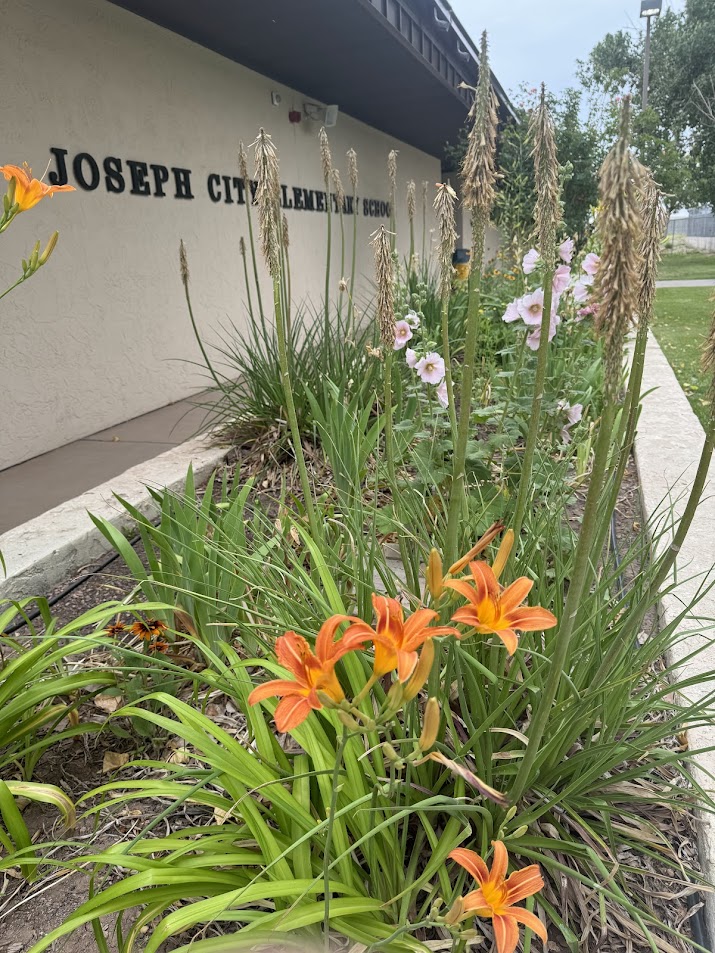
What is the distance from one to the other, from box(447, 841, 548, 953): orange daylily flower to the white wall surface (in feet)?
12.2

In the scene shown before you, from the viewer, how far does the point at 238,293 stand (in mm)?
6332

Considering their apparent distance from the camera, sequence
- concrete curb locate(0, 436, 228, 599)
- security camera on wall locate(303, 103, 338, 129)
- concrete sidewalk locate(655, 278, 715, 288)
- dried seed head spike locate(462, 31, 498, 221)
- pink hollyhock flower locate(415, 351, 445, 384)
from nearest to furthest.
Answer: dried seed head spike locate(462, 31, 498, 221)
concrete curb locate(0, 436, 228, 599)
pink hollyhock flower locate(415, 351, 445, 384)
security camera on wall locate(303, 103, 338, 129)
concrete sidewalk locate(655, 278, 715, 288)

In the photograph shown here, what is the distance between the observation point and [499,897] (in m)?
0.79

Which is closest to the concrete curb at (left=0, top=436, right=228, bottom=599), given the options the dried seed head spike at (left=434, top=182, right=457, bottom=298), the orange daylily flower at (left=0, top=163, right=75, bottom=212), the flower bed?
the flower bed

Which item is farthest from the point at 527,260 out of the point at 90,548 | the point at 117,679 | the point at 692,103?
the point at 692,103

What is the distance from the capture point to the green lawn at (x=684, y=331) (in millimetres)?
5811

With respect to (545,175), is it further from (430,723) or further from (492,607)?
(430,723)

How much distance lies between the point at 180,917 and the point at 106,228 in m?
4.43

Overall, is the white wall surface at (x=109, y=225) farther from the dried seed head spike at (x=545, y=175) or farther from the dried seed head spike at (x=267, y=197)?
the dried seed head spike at (x=545, y=175)

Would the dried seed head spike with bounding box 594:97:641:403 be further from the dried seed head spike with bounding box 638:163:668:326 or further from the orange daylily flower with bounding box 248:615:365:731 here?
the orange daylily flower with bounding box 248:615:365:731

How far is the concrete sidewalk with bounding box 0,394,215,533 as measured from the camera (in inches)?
124

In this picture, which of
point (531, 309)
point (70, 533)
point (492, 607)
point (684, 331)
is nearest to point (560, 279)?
point (531, 309)

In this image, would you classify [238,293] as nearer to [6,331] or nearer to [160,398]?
[160,398]

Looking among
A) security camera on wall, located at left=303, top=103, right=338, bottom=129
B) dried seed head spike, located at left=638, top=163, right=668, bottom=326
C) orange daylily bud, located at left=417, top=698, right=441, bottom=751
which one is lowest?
orange daylily bud, located at left=417, top=698, right=441, bottom=751
